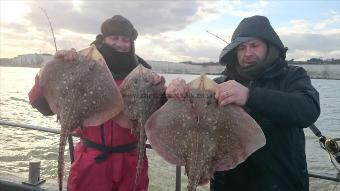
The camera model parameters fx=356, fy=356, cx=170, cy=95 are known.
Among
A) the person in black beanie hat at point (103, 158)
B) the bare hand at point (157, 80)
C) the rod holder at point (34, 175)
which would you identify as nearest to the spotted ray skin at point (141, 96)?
the bare hand at point (157, 80)

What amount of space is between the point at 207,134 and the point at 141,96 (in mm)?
911

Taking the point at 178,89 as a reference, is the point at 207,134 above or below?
below

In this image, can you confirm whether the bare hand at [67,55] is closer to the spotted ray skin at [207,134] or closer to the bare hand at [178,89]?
the bare hand at [178,89]

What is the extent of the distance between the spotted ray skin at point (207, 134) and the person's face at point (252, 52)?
80cm

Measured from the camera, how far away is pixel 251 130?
320cm

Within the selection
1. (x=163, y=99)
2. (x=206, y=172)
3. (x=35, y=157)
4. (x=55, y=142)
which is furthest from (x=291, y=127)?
(x=55, y=142)

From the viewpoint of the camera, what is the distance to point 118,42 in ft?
14.6

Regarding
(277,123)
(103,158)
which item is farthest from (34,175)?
(277,123)

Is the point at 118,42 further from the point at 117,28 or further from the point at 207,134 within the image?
the point at 207,134

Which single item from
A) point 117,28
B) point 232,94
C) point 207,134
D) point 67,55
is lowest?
point 207,134

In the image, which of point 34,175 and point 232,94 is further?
point 34,175

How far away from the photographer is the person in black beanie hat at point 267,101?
10.5 ft

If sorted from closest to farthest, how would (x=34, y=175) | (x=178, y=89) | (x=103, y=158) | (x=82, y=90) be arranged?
(x=178, y=89), (x=82, y=90), (x=103, y=158), (x=34, y=175)

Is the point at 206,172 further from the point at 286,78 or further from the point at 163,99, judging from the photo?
the point at 286,78
